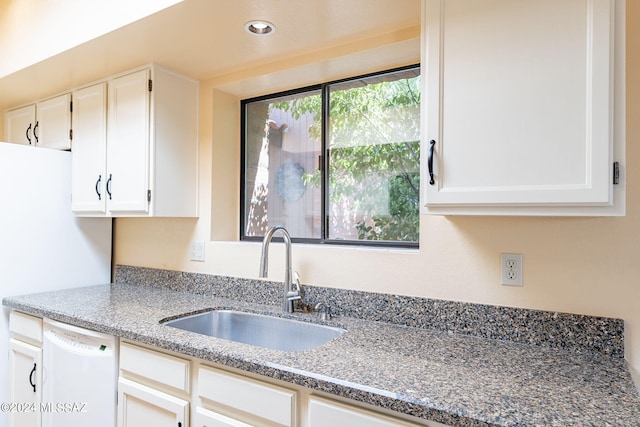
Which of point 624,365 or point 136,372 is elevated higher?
point 624,365

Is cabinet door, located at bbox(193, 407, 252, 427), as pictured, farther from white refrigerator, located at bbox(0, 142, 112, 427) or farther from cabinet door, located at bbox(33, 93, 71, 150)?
cabinet door, located at bbox(33, 93, 71, 150)

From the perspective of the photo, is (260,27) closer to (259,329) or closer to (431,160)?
(431,160)

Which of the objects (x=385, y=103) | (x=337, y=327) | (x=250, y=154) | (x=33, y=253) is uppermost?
(x=385, y=103)

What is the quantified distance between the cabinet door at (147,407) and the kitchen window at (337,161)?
97cm

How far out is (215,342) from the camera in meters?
1.28

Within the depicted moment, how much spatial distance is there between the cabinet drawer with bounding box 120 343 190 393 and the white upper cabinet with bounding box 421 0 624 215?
3.29 ft

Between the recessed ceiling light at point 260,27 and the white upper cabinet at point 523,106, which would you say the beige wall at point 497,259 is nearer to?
the white upper cabinet at point 523,106

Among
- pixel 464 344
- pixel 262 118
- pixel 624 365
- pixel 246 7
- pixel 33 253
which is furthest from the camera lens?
pixel 262 118

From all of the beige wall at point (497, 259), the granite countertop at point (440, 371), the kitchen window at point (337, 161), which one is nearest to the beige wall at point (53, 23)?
the beige wall at point (497, 259)

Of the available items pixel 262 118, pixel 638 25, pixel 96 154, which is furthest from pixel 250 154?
pixel 638 25

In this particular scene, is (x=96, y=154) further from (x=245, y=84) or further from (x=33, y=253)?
(x=245, y=84)

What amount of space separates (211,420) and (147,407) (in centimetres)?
36

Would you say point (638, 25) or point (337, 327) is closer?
point (638, 25)

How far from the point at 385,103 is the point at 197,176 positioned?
1.10 meters
